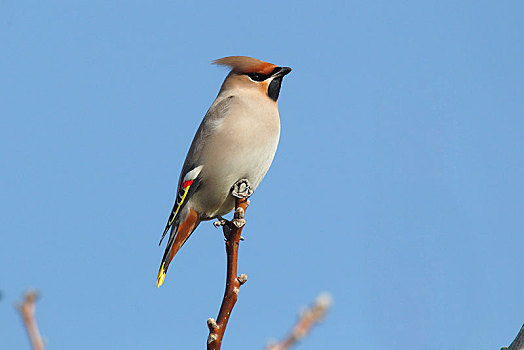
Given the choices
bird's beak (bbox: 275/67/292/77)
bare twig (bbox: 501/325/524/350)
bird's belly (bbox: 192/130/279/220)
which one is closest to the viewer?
bare twig (bbox: 501/325/524/350)

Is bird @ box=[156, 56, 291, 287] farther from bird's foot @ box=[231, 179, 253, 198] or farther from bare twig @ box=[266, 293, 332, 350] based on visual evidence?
bare twig @ box=[266, 293, 332, 350]

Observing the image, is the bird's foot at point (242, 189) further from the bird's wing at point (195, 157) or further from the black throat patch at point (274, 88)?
the black throat patch at point (274, 88)

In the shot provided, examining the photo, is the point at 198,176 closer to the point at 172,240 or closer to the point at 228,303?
the point at 172,240

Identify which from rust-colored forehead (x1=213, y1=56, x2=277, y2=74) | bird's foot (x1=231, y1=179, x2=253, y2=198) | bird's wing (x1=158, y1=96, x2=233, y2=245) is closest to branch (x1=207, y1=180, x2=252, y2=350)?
bird's foot (x1=231, y1=179, x2=253, y2=198)

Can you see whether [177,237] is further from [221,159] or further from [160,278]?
[221,159]

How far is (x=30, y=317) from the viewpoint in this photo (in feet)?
3.37

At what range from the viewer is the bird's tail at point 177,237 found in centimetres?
382

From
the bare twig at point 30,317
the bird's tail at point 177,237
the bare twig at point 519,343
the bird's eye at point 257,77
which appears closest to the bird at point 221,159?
the bird's tail at point 177,237

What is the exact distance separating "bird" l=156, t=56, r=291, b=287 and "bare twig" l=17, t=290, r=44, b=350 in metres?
2.73

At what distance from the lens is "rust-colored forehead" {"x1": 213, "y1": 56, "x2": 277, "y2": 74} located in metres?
4.52

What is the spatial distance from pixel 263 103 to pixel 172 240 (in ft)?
3.33

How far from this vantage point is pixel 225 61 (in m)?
4.69

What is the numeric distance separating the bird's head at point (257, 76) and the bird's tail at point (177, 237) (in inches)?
36.1

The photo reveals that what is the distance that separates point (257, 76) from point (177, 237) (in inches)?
46.8
